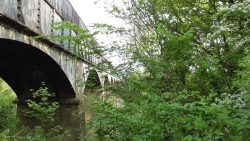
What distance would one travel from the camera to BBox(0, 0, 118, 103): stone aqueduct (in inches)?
343

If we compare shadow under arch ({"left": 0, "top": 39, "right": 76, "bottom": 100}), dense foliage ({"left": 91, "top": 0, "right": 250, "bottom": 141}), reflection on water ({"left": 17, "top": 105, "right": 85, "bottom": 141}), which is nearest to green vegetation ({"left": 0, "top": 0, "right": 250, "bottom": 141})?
dense foliage ({"left": 91, "top": 0, "right": 250, "bottom": 141})

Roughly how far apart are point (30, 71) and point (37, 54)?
305 cm

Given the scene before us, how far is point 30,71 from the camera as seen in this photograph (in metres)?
15.0

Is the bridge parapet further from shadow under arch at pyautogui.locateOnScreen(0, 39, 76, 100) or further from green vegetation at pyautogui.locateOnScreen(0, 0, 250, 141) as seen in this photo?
green vegetation at pyautogui.locateOnScreen(0, 0, 250, 141)

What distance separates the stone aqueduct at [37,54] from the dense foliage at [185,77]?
1.57 m

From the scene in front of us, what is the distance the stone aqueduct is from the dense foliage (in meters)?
1.57

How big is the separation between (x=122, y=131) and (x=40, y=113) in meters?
4.54

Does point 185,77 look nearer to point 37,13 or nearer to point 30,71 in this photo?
point 37,13

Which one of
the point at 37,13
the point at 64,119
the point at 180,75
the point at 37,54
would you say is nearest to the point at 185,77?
the point at 180,75

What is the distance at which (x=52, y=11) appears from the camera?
40.5 feet

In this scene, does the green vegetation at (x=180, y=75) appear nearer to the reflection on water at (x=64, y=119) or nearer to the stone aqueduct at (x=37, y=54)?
the stone aqueduct at (x=37, y=54)

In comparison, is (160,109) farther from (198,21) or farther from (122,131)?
(198,21)

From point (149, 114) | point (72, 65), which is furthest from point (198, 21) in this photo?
point (72, 65)

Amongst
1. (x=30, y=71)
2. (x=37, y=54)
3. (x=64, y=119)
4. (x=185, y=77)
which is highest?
(x=37, y=54)
